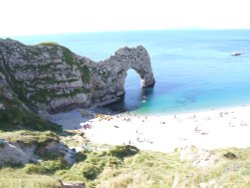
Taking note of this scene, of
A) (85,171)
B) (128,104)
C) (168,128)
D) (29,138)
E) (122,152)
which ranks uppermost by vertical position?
(29,138)

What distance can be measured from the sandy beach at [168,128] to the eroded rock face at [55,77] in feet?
14.6

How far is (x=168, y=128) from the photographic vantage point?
66.1 m

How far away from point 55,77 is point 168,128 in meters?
25.6

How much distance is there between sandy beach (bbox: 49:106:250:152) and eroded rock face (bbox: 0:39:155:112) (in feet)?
14.6

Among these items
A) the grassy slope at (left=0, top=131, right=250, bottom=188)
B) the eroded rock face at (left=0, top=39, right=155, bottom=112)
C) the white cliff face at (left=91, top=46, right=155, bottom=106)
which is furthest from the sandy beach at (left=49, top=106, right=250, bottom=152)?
the grassy slope at (left=0, top=131, right=250, bottom=188)

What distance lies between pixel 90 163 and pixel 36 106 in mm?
40293

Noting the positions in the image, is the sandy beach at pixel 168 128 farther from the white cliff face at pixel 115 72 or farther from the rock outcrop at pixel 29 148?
the rock outcrop at pixel 29 148

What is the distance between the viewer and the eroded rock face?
7281 cm

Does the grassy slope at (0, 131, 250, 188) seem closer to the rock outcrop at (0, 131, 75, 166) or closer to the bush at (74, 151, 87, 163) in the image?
the bush at (74, 151, 87, 163)

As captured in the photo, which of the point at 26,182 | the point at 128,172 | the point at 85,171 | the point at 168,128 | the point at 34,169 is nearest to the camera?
the point at 26,182

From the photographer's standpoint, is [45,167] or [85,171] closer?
[85,171]

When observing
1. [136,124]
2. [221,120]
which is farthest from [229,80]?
[136,124]

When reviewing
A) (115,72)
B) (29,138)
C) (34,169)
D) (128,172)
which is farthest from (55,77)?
(128,172)

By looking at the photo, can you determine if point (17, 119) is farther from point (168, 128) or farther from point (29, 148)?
point (168, 128)
